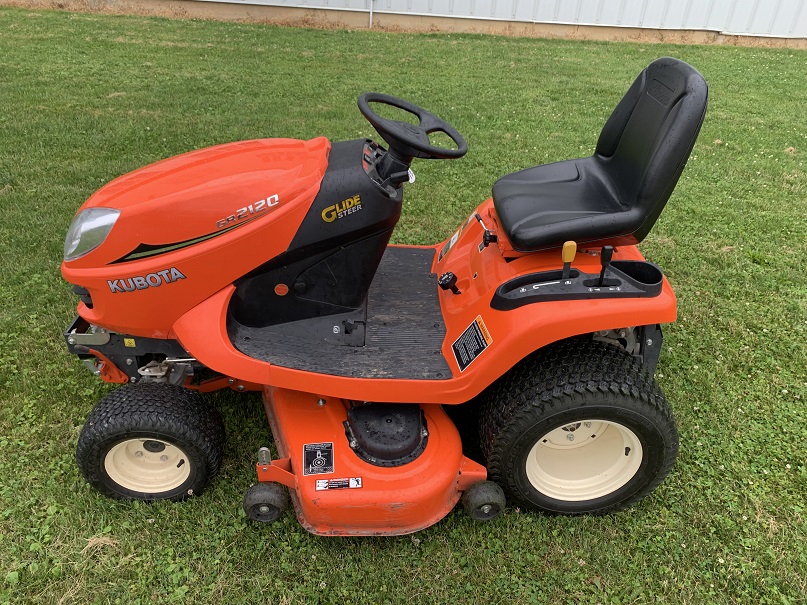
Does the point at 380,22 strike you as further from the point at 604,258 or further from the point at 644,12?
the point at 604,258

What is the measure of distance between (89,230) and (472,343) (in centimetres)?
139

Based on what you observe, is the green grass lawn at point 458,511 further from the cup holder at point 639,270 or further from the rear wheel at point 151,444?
the cup holder at point 639,270

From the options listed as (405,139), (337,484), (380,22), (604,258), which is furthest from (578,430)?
(380,22)

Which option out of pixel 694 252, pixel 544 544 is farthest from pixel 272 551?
pixel 694 252

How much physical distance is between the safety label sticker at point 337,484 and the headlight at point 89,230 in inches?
43.9

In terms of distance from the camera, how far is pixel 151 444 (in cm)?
231

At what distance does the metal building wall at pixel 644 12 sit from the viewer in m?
11.1

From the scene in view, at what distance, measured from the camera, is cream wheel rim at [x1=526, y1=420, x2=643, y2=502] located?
236 cm

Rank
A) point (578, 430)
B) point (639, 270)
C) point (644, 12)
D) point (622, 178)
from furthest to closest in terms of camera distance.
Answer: point (644, 12) < point (622, 178) < point (578, 430) < point (639, 270)

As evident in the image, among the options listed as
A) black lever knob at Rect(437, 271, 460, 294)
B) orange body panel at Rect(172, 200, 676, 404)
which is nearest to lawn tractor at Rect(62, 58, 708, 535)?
orange body panel at Rect(172, 200, 676, 404)

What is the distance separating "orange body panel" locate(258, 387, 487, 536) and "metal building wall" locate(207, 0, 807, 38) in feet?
Answer: 34.5

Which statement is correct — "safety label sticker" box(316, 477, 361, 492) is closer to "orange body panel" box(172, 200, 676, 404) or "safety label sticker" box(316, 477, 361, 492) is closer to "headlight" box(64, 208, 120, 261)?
"orange body panel" box(172, 200, 676, 404)

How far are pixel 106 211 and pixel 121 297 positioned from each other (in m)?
0.30

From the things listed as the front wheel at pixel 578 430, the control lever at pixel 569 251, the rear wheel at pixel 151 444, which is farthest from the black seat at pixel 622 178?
the rear wheel at pixel 151 444
